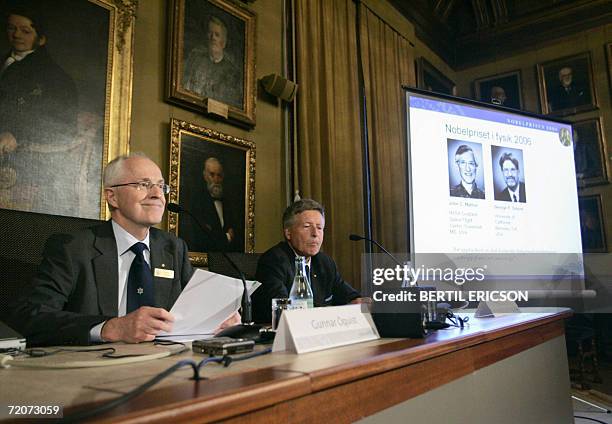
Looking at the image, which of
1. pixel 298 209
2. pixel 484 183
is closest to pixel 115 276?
pixel 298 209

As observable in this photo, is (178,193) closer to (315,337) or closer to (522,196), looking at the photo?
(315,337)

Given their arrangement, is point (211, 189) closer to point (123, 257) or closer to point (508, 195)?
point (123, 257)

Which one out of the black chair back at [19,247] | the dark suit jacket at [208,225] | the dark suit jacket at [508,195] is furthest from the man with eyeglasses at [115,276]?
the dark suit jacket at [508,195]

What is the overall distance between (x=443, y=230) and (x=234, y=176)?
158 cm

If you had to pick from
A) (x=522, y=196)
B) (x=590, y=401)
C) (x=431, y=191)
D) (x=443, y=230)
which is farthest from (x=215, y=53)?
(x=590, y=401)

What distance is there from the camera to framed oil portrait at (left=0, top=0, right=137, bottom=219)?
2398 mm

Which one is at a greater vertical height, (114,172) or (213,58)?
(213,58)

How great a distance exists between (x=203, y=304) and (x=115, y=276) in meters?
0.56

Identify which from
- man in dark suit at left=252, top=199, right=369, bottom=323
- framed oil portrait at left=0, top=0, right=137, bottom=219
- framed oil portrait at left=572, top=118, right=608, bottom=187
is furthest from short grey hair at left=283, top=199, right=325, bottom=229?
framed oil portrait at left=572, top=118, right=608, bottom=187

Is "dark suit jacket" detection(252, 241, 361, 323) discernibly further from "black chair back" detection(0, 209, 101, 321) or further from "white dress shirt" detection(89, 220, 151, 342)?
"black chair back" detection(0, 209, 101, 321)

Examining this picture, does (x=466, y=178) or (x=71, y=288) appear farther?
(x=466, y=178)

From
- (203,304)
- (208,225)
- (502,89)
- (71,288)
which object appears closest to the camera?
(203,304)

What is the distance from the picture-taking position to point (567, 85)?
240 inches

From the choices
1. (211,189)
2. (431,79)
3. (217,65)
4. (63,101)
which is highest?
(431,79)
